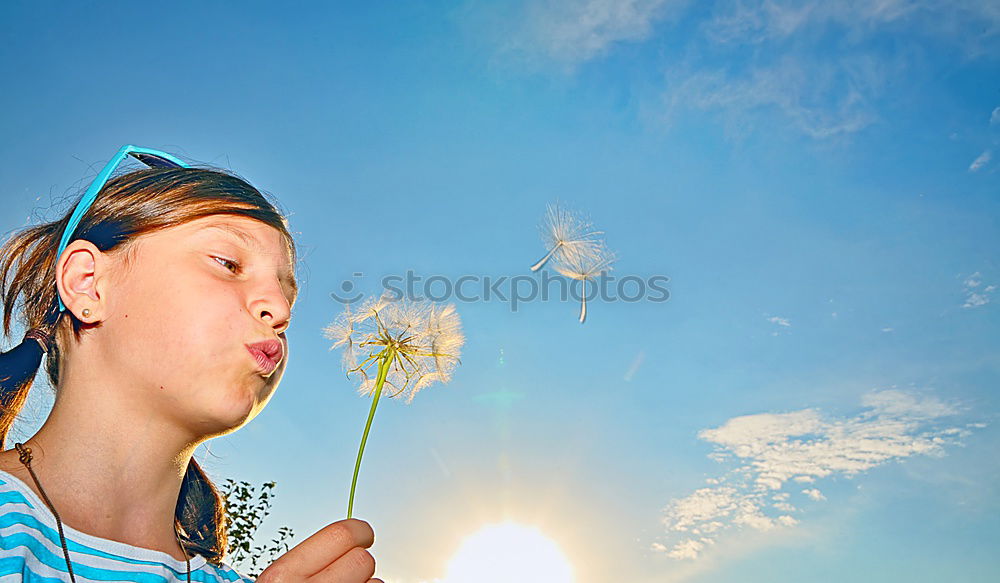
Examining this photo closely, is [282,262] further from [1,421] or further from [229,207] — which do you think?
[1,421]

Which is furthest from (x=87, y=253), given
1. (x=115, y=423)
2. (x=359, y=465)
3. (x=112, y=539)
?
(x=359, y=465)

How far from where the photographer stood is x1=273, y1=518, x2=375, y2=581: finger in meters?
2.05

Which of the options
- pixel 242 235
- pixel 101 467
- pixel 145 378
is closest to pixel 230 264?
pixel 242 235

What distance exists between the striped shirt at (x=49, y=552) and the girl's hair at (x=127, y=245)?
0.36 m

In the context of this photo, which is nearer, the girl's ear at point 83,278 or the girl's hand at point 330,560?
the girl's hand at point 330,560

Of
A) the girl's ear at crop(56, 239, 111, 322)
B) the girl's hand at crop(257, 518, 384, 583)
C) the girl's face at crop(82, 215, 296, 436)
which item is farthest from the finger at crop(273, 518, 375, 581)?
the girl's ear at crop(56, 239, 111, 322)

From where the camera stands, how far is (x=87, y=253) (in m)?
2.40

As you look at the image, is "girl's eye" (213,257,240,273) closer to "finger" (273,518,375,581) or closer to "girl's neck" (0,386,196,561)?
"girl's neck" (0,386,196,561)

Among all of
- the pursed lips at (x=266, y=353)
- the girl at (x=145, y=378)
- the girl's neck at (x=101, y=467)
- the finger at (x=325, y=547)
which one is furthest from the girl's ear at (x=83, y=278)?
the finger at (x=325, y=547)

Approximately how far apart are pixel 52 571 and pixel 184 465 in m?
0.47

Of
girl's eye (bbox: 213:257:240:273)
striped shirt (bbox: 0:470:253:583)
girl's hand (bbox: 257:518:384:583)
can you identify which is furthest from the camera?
girl's eye (bbox: 213:257:240:273)

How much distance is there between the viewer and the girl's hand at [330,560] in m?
2.04

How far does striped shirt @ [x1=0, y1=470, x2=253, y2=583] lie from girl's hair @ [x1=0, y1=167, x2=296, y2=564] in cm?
36

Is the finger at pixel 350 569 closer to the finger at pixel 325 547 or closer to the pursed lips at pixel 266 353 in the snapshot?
the finger at pixel 325 547
